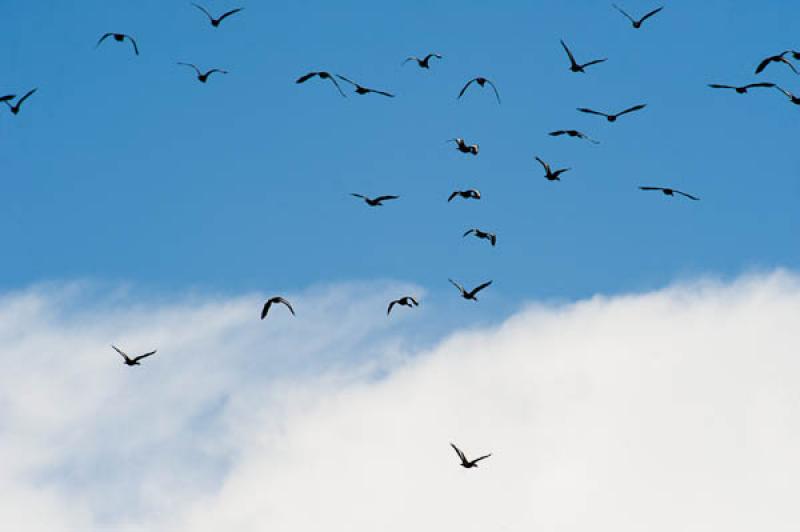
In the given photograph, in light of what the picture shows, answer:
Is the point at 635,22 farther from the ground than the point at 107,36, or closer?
farther from the ground

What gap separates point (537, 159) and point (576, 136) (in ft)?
8.74

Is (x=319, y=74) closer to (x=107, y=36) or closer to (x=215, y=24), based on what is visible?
(x=215, y=24)

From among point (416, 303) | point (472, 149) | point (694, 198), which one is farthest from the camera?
point (472, 149)

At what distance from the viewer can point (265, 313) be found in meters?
46.2

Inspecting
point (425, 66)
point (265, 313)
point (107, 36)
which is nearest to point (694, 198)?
point (425, 66)

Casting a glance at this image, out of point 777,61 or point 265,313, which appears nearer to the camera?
point 265,313

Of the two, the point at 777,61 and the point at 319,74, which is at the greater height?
the point at 777,61

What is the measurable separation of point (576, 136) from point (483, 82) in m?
5.70

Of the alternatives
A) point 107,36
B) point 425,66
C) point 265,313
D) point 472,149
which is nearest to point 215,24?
point 107,36

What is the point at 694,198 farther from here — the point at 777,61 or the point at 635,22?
the point at 635,22

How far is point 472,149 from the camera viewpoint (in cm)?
5962

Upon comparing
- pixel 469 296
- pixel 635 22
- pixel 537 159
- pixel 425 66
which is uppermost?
pixel 635 22

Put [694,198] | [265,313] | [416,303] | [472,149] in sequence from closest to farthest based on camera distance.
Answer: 1. [265,313]
2. [694,198]
3. [416,303]
4. [472,149]

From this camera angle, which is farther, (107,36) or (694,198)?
(107,36)
